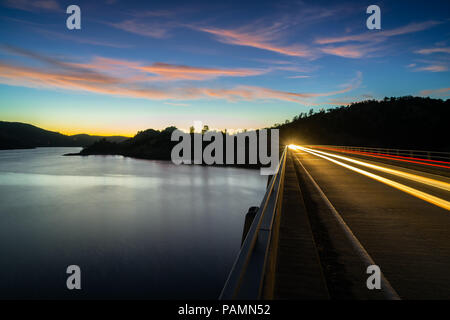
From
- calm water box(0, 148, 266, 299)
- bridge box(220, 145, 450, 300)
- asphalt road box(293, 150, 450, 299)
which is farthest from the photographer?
→ calm water box(0, 148, 266, 299)

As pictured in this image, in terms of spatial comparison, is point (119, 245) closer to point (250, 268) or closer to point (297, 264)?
point (297, 264)

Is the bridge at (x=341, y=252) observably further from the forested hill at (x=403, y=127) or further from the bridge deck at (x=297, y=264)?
the forested hill at (x=403, y=127)

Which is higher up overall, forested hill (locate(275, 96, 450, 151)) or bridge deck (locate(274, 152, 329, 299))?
forested hill (locate(275, 96, 450, 151))

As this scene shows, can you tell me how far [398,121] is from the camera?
17050cm

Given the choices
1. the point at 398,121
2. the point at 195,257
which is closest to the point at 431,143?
the point at 398,121

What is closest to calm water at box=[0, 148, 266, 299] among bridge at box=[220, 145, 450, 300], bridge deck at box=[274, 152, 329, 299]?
bridge at box=[220, 145, 450, 300]

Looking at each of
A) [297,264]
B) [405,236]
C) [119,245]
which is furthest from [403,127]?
[297,264]

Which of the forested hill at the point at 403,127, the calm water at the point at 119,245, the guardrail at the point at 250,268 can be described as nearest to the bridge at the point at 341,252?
the guardrail at the point at 250,268

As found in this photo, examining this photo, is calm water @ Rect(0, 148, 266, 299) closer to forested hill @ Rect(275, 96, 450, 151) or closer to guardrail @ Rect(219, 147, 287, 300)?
guardrail @ Rect(219, 147, 287, 300)

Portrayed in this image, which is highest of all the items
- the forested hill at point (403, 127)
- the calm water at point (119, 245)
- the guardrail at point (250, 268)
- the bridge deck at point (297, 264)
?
the forested hill at point (403, 127)

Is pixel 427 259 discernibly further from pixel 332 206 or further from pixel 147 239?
pixel 147 239

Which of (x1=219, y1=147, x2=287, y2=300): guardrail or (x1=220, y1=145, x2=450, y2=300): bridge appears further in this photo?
(x1=220, y1=145, x2=450, y2=300): bridge
